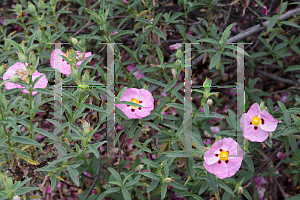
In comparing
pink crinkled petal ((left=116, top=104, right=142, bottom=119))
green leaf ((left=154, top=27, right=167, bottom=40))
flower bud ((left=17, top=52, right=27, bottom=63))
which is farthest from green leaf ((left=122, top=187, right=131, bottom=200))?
green leaf ((left=154, top=27, right=167, bottom=40))

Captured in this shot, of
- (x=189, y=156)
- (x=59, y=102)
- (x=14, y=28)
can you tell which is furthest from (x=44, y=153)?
(x=14, y=28)

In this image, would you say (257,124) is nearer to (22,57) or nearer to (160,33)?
(160,33)

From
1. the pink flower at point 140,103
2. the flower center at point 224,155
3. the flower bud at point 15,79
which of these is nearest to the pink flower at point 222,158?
the flower center at point 224,155

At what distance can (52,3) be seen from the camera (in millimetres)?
2295

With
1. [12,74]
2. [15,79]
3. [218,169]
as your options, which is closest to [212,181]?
[218,169]

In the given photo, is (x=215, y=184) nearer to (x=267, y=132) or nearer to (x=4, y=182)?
(x=267, y=132)

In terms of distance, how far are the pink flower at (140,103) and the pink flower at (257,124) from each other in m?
0.57

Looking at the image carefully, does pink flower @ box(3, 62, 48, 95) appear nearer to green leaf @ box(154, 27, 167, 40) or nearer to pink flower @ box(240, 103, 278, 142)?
green leaf @ box(154, 27, 167, 40)

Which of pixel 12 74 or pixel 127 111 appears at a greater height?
pixel 12 74

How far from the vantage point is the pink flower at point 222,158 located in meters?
1.60

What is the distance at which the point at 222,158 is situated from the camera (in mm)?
1648

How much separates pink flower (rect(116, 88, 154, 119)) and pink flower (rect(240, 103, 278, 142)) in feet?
1.88

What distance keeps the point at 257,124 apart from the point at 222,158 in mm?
341

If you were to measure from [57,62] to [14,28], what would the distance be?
214 centimetres
